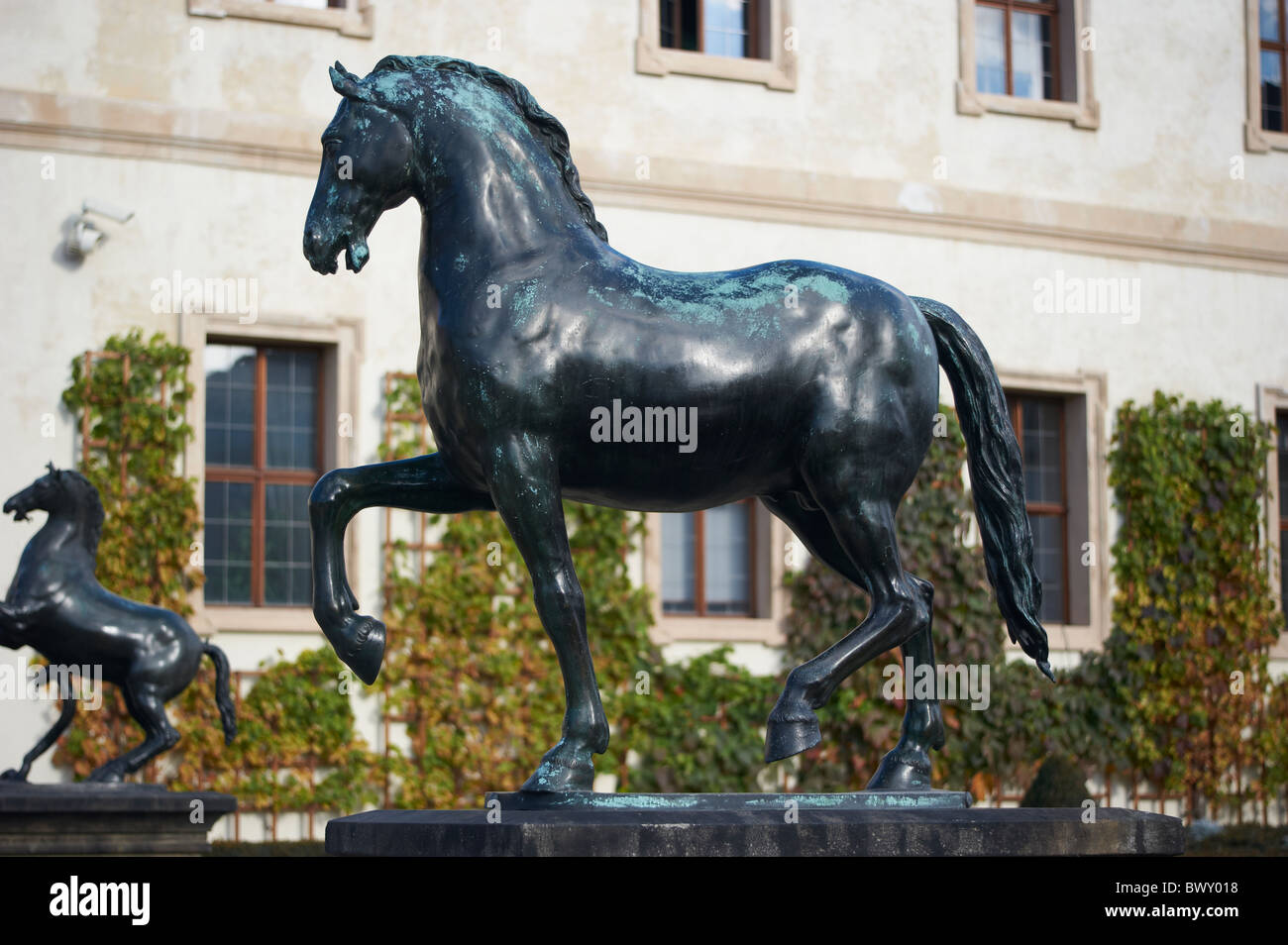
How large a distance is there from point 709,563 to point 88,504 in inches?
245

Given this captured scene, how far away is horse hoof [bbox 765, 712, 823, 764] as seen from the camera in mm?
4102

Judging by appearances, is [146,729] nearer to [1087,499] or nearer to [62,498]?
[62,498]

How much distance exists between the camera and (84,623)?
877 centimetres

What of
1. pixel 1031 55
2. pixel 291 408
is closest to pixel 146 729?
pixel 291 408

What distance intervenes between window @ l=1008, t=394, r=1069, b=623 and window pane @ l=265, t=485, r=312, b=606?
6439mm

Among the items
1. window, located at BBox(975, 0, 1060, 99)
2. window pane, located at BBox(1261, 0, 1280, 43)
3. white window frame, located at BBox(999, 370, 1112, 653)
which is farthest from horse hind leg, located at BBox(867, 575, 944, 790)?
window pane, located at BBox(1261, 0, 1280, 43)

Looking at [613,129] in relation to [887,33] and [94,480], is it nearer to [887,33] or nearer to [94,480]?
[887,33]

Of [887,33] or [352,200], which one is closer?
[352,200]

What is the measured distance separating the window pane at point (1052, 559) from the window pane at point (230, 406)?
22.8 feet

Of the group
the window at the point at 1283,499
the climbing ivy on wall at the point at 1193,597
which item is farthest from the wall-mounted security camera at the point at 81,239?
the window at the point at 1283,499

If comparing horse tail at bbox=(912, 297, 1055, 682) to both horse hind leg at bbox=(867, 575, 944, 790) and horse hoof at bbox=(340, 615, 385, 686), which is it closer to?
horse hind leg at bbox=(867, 575, 944, 790)
